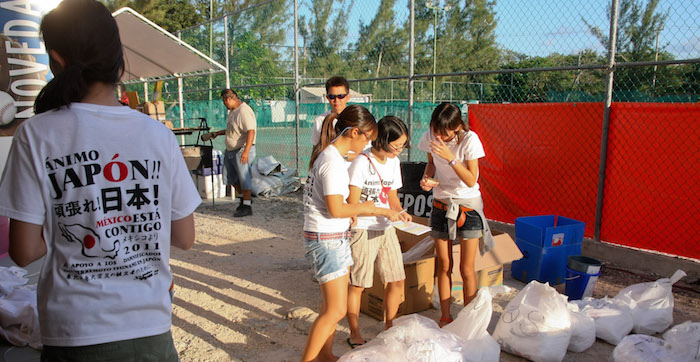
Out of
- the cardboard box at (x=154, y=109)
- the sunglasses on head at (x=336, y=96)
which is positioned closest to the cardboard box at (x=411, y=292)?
the sunglasses on head at (x=336, y=96)

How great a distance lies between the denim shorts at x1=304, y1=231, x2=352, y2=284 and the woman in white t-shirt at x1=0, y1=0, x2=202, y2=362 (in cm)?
129

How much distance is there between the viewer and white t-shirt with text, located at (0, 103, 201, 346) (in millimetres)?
1255

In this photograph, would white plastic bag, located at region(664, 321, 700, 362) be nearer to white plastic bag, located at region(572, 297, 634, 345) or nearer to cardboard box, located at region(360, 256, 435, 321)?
white plastic bag, located at region(572, 297, 634, 345)

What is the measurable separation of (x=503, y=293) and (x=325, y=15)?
25.2ft

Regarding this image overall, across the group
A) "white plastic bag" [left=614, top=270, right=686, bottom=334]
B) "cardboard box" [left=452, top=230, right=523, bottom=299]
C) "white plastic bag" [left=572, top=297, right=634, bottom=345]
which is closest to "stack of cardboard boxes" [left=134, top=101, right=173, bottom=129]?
"cardboard box" [left=452, top=230, right=523, bottom=299]

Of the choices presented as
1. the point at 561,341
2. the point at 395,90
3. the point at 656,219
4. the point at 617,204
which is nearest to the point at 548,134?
the point at 617,204

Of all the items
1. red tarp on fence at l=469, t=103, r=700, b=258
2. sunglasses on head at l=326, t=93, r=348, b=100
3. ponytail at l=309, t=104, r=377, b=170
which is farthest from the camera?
sunglasses on head at l=326, t=93, r=348, b=100

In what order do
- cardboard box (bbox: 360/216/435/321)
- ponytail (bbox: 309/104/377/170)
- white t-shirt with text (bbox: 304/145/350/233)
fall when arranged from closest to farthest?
1. white t-shirt with text (bbox: 304/145/350/233)
2. ponytail (bbox: 309/104/377/170)
3. cardboard box (bbox: 360/216/435/321)

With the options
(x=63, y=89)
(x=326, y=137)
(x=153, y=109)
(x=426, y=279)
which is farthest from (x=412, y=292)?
(x=153, y=109)

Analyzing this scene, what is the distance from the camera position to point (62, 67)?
1325 millimetres

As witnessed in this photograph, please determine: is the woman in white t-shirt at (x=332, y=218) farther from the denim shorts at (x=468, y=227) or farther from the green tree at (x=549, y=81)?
the green tree at (x=549, y=81)

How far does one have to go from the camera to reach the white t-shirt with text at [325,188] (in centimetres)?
257

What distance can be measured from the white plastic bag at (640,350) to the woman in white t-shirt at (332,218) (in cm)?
175

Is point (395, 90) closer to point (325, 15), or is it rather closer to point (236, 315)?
point (325, 15)
